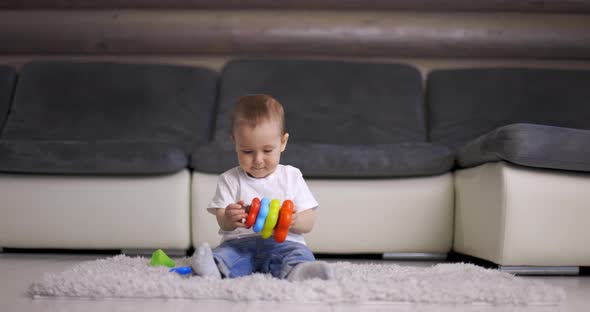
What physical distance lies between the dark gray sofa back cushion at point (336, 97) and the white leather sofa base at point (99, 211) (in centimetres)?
73

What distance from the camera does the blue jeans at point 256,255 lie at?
5.67 feet

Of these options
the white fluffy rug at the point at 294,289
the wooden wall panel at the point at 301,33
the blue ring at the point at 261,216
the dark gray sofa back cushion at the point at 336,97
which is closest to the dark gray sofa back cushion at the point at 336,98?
the dark gray sofa back cushion at the point at 336,97

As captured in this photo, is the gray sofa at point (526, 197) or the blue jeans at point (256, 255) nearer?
the blue jeans at point (256, 255)

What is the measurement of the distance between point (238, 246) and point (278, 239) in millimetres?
219

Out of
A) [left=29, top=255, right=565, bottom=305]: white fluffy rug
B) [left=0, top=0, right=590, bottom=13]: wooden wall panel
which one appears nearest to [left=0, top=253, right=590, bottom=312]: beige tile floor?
[left=29, top=255, right=565, bottom=305]: white fluffy rug

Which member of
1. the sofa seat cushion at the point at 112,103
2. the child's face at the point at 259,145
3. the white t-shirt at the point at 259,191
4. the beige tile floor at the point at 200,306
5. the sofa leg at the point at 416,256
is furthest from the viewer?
the sofa seat cushion at the point at 112,103

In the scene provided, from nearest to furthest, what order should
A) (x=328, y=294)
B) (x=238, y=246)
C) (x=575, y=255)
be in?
1. (x=328, y=294)
2. (x=238, y=246)
3. (x=575, y=255)

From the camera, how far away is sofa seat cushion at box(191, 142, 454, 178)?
7.98ft

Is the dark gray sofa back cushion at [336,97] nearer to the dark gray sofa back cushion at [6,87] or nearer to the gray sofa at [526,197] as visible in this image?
the gray sofa at [526,197]

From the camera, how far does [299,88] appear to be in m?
3.35

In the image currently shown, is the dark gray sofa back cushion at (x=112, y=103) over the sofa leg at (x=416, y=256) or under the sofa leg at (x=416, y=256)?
over

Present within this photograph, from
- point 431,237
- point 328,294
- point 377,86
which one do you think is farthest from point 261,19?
point 328,294

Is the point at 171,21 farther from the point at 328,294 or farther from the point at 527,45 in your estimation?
the point at 328,294

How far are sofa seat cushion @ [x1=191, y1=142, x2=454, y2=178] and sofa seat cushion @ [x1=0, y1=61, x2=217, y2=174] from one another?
0.50 meters
